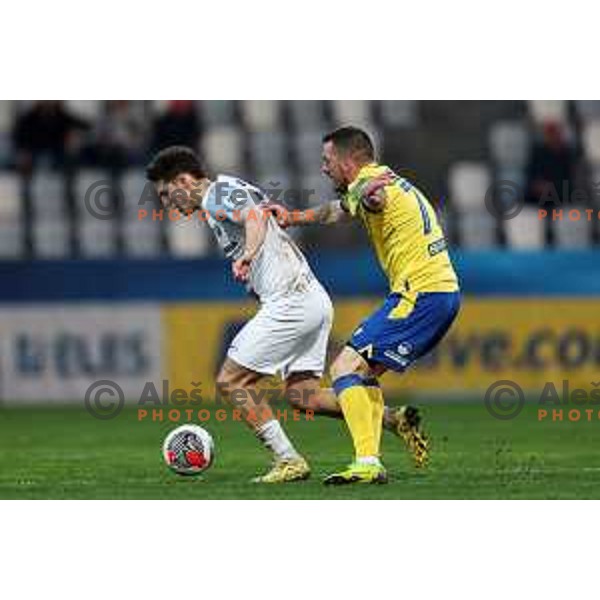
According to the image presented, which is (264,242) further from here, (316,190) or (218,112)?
(218,112)

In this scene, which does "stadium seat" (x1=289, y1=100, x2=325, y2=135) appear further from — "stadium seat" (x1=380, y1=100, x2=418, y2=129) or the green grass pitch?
the green grass pitch

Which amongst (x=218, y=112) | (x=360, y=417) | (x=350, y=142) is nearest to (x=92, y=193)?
(x=218, y=112)

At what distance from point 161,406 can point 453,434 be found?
4926 mm

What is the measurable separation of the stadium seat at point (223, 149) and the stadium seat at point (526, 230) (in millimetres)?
3328

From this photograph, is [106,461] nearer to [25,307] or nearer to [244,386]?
[244,386]

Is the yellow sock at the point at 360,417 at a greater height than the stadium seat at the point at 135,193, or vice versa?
the stadium seat at the point at 135,193

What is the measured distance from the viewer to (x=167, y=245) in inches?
915

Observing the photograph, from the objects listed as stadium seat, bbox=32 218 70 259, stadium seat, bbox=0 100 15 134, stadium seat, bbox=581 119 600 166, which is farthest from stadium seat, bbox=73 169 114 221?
stadium seat, bbox=581 119 600 166

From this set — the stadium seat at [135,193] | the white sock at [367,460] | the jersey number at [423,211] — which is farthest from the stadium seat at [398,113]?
the white sock at [367,460]

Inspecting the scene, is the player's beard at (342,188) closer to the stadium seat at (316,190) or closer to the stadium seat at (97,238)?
the stadium seat at (316,190)

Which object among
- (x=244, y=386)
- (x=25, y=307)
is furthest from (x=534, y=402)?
(x=244, y=386)

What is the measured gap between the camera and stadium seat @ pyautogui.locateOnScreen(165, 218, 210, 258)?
22953 mm

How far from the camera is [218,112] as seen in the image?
25688mm

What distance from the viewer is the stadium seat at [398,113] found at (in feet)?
81.1
